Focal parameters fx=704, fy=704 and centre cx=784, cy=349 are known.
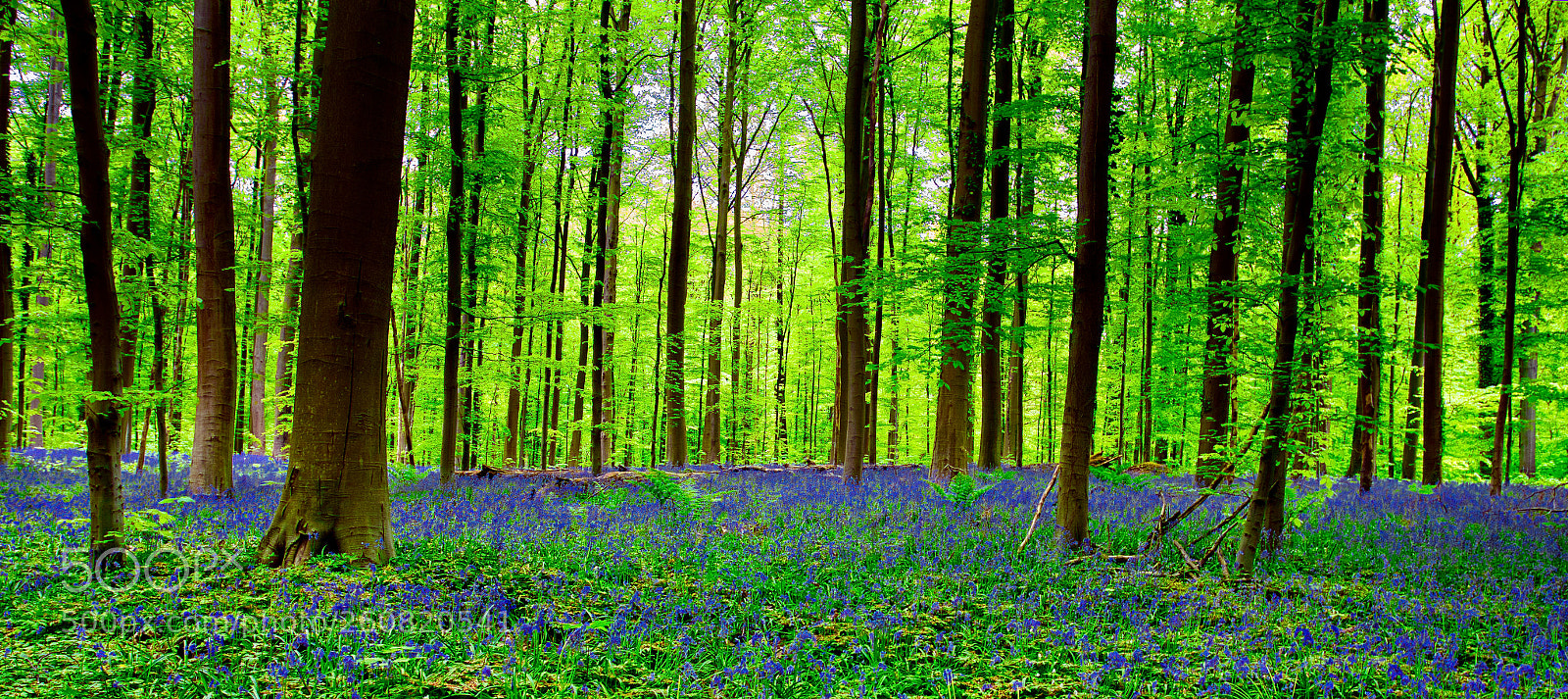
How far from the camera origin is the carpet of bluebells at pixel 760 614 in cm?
338

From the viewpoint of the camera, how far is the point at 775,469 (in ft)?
52.0

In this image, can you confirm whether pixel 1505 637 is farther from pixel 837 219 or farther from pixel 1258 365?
pixel 837 219

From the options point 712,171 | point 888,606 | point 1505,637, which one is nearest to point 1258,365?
point 1505,637

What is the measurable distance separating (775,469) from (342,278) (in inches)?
461

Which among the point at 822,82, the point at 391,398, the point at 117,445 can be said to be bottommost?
the point at 391,398

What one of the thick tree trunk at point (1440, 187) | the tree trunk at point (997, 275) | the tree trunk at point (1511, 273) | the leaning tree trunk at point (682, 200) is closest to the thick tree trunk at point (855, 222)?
the tree trunk at point (997, 275)

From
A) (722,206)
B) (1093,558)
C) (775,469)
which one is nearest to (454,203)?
(1093,558)

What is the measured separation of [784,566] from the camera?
5.69 meters

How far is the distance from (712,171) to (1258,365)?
1916 centimetres

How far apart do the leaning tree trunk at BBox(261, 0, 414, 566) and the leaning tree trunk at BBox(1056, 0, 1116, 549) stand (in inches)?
225

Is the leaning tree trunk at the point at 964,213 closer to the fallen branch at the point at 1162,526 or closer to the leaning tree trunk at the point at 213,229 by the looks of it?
the fallen branch at the point at 1162,526

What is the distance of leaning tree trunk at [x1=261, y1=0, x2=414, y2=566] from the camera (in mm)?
4973

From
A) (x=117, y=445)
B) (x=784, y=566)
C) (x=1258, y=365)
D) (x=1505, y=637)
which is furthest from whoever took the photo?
(x=1258, y=365)

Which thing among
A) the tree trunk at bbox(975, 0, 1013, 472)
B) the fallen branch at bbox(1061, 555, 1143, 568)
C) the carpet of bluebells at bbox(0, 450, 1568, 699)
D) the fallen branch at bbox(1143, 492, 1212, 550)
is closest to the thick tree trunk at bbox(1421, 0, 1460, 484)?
the carpet of bluebells at bbox(0, 450, 1568, 699)
